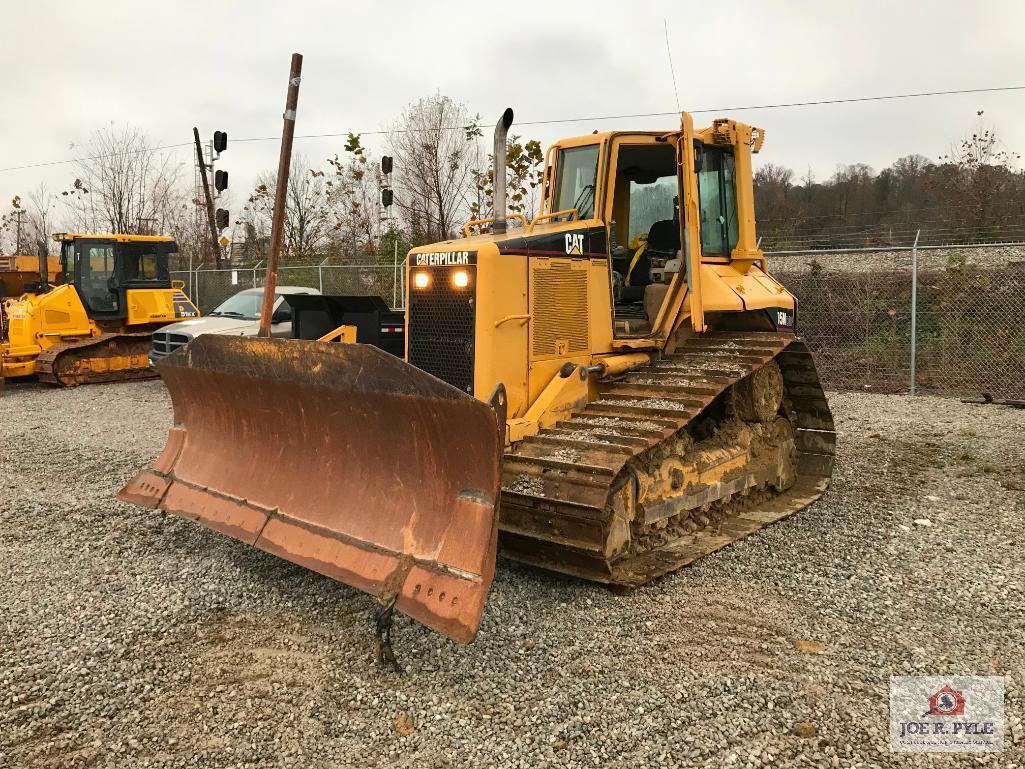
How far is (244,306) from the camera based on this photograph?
1377 cm

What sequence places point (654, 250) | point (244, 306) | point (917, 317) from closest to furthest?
point (654, 250) → point (917, 317) → point (244, 306)

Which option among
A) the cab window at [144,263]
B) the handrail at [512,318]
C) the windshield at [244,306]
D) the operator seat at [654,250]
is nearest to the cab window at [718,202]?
the operator seat at [654,250]

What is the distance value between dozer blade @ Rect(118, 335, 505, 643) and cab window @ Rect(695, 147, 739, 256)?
10.3 feet

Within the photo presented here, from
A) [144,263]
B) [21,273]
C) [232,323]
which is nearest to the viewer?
[232,323]

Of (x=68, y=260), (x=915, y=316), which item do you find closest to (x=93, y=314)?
(x=68, y=260)

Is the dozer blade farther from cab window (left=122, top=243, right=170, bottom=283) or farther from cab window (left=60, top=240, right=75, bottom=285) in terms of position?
cab window (left=60, top=240, right=75, bottom=285)

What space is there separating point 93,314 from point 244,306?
313cm

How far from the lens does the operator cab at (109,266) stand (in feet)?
47.9

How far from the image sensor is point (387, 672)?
3.70 meters

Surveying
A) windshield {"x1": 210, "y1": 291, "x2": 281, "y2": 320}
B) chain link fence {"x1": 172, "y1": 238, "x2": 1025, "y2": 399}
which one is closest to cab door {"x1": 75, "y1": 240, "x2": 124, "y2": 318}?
windshield {"x1": 210, "y1": 291, "x2": 281, "y2": 320}

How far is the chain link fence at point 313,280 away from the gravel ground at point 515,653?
11.5 m

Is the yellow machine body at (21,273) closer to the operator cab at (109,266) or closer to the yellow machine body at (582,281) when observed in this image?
the operator cab at (109,266)

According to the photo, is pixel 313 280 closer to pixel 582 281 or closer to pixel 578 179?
pixel 578 179

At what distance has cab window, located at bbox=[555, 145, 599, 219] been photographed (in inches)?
227
